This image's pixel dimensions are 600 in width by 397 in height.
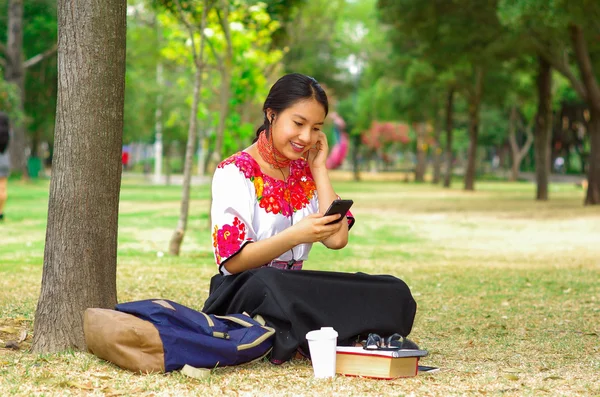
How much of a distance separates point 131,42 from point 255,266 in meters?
41.1

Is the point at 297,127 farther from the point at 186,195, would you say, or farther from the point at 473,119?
the point at 473,119

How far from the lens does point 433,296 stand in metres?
8.34

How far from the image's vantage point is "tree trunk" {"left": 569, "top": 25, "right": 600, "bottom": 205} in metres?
22.5

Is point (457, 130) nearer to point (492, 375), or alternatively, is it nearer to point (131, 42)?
point (131, 42)

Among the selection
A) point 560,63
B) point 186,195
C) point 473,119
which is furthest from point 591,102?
point 186,195

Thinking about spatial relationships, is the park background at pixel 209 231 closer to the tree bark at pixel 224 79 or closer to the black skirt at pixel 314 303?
the tree bark at pixel 224 79

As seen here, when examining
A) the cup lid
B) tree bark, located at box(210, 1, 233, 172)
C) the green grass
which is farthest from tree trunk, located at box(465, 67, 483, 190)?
the cup lid

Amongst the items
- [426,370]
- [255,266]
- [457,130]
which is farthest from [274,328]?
[457,130]

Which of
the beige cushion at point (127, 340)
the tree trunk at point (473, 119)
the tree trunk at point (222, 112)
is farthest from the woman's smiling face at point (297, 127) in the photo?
the tree trunk at point (473, 119)

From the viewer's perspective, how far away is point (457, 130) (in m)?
67.1

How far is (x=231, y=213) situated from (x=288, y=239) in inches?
12.7

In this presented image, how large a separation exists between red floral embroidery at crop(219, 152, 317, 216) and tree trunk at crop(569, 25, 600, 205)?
1867 cm

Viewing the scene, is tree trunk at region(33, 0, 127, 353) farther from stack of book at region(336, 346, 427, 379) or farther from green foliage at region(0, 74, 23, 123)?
green foliage at region(0, 74, 23, 123)

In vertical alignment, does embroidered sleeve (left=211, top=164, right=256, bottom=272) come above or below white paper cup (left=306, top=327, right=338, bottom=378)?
above
